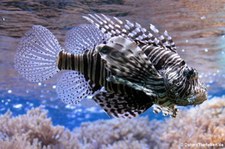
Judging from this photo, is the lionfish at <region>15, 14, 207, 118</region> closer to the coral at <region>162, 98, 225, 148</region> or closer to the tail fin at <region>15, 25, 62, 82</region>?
the tail fin at <region>15, 25, 62, 82</region>

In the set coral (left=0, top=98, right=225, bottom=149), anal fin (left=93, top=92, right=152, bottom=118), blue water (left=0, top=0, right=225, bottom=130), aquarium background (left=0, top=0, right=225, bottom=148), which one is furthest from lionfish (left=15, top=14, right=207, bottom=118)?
blue water (left=0, top=0, right=225, bottom=130)

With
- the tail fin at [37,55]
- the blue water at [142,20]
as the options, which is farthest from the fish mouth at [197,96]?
the blue water at [142,20]

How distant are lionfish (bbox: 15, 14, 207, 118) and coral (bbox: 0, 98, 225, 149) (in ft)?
7.96

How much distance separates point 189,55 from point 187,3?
181 inches

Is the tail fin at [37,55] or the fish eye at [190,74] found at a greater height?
the fish eye at [190,74]

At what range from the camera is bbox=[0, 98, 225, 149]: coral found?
16.7ft

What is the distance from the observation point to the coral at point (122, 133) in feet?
16.7

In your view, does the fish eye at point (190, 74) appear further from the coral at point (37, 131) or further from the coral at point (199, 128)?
the coral at point (37, 131)

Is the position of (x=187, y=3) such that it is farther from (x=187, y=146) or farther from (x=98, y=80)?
(x=98, y=80)

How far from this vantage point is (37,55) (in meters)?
2.97

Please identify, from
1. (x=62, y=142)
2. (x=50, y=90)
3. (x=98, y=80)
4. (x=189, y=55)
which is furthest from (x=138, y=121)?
(x=50, y=90)

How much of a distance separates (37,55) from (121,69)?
4.21ft

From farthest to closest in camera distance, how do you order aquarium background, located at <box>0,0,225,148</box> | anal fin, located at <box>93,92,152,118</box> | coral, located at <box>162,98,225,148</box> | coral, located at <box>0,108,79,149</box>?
1. aquarium background, located at <box>0,0,225,148</box>
2. coral, located at <box>0,108,79,149</box>
3. coral, located at <box>162,98,225,148</box>
4. anal fin, located at <box>93,92,152,118</box>

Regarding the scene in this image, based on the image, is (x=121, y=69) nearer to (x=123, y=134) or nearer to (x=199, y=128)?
(x=199, y=128)
